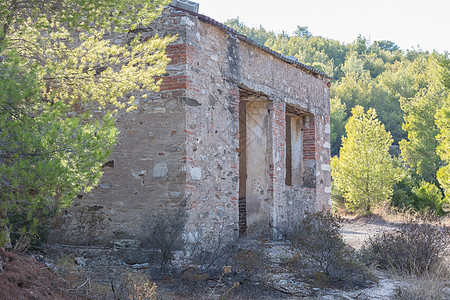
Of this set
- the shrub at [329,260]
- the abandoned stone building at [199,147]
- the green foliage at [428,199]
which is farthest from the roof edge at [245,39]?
the green foliage at [428,199]

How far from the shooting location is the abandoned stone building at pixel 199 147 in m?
7.82

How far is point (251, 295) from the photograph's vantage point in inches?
242

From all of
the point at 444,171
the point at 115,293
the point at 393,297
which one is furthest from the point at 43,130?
the point at 444,171

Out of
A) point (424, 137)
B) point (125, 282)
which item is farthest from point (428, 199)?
point (125, 282)

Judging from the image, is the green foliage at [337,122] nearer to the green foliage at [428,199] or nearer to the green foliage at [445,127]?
the green foliage at [428,199]

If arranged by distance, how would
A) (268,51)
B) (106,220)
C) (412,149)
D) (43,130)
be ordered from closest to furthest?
(43,130) → (106,220) → (268,51) → (412,149)

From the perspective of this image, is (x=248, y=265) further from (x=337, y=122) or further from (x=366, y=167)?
(x=337, y=122)

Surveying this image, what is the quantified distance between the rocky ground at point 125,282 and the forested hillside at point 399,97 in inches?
557

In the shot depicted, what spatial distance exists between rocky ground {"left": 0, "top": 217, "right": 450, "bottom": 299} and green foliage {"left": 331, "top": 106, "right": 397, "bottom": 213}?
11.8m

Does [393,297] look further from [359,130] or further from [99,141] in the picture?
[359,130]

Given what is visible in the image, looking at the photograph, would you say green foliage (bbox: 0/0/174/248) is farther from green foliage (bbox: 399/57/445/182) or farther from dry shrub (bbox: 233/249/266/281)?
green foliage (bbox: 399/57/445/182)

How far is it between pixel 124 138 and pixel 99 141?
3361 mm

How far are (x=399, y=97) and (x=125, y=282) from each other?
42258mm

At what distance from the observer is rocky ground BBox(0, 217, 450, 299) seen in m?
5.16
